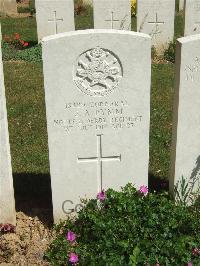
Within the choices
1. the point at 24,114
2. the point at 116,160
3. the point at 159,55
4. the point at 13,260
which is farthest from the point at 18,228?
the point at 159,55

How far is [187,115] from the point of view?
13.6 ft

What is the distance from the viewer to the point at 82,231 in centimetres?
412

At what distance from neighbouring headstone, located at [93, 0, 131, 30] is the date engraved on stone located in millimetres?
6585

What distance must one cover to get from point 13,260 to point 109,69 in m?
1.86

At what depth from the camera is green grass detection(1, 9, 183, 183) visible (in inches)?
223

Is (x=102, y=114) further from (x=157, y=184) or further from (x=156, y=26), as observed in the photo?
(x=156, y=26)

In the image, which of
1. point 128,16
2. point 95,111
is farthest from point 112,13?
point 95,111

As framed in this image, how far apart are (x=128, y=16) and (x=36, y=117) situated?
174 inches

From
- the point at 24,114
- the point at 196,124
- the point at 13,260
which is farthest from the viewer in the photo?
the point at 24,114

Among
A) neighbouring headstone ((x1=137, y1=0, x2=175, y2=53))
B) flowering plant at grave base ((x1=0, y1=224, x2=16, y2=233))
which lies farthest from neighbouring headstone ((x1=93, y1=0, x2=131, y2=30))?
flowering plant at grave base ((x1=0, y1=224, x2=16, y2=233))

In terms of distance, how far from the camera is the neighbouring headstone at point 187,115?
394 cm

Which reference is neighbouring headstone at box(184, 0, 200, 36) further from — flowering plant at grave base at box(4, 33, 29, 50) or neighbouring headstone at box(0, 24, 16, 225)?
neighbouring headstone at box(0, 24, 16, 225)

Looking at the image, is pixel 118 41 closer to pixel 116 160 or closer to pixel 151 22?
pixel 116 160

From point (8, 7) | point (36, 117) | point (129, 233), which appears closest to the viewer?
point (129, 233)
